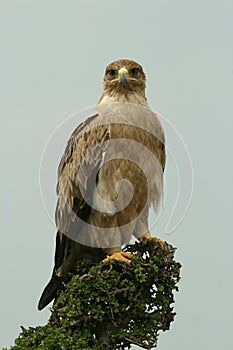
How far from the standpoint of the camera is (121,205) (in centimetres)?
902

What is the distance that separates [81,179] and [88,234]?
68cm

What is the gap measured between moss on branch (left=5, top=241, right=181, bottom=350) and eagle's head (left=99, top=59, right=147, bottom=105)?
87.3 inches

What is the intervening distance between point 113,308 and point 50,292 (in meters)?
1.58

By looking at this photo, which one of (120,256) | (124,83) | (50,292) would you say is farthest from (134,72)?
(50,292)

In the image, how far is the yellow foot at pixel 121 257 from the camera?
8.42 meters

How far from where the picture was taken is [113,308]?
7992 millimetres

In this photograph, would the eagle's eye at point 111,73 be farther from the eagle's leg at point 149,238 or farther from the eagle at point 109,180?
the eagle's leg at point 149,238

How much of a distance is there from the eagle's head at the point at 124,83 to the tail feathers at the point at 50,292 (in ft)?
7.58

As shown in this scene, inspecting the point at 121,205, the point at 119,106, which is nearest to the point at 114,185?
the point at 121,205

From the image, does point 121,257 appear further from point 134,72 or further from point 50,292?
point 134,72

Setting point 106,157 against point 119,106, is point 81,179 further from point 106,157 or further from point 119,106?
point 119,106

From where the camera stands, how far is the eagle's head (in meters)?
9.48

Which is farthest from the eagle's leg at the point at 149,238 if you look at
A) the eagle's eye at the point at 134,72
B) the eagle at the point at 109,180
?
the eagle's eye at the point at 134,72

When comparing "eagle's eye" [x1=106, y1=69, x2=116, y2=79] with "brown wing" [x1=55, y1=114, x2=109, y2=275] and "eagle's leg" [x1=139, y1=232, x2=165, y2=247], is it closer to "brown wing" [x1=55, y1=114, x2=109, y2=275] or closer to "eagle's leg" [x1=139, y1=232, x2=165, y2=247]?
"brown wing" [x1=55, y1=114, x2=109, y2=275]
